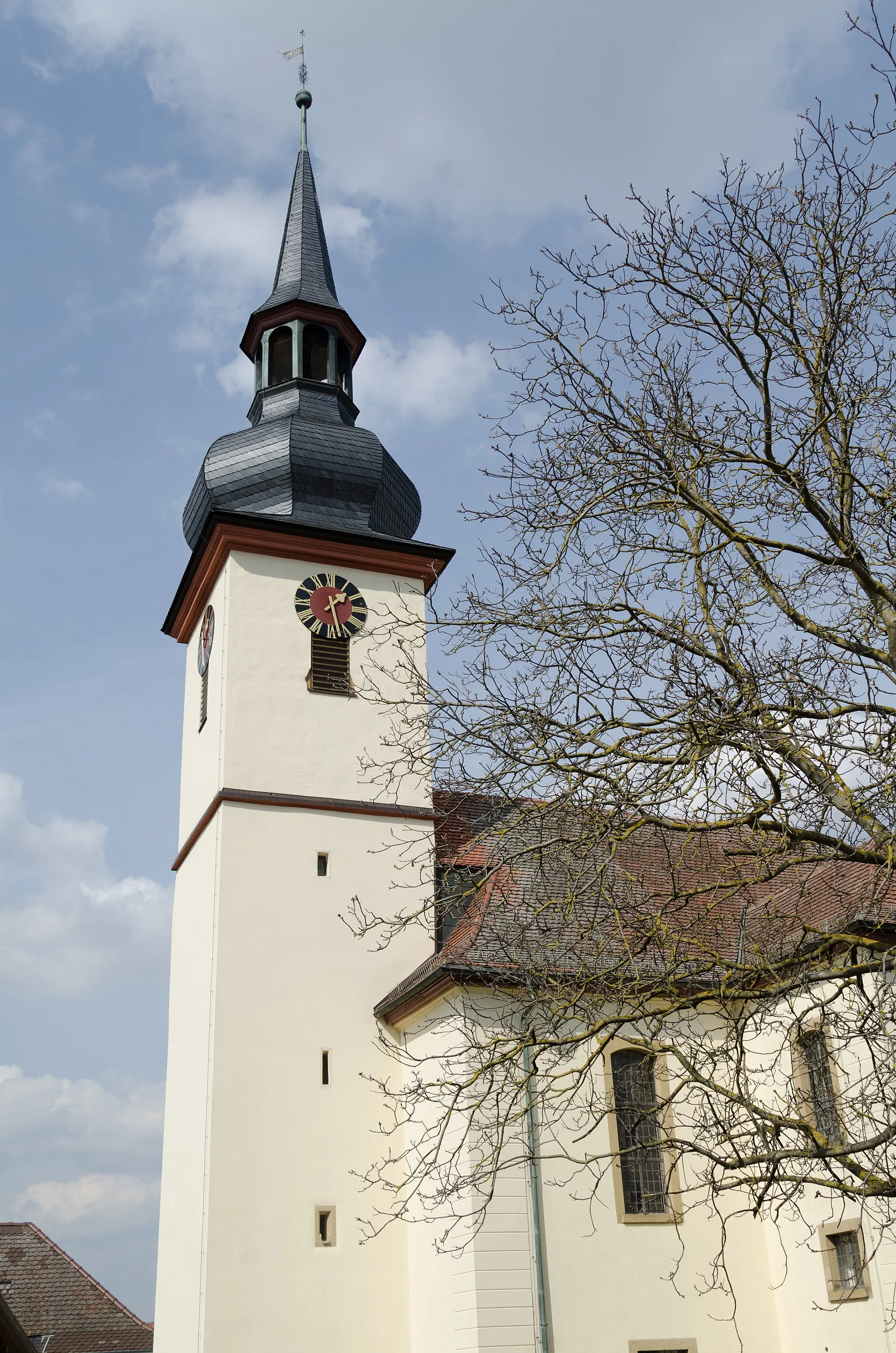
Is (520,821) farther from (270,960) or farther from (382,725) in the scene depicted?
(382,725)

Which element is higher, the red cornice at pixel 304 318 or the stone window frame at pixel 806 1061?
the red cornice at pixel 304 318

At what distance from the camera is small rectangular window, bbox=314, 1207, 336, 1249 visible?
14859 mm

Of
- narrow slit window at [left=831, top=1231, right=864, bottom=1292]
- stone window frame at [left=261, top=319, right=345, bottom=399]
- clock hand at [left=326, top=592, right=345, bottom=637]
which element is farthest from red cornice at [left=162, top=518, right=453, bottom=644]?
narrow slit window at [left=831, top=1231, right=864, bottom=1292]

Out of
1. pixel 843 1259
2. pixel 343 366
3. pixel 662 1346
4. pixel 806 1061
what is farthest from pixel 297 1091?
pixel 343 366

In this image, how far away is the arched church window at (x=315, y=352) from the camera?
21.6m

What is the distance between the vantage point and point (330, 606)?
731 inches

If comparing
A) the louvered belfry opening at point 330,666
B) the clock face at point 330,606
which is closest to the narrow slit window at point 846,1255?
the louvered belfry opening at point 330,666

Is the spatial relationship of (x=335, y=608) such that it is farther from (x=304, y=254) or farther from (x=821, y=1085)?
(x=821, y=1085)

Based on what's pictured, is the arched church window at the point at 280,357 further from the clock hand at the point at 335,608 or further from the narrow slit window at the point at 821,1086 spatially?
the narrow slit window at the point at 821,1086

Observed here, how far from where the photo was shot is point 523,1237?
538 inches

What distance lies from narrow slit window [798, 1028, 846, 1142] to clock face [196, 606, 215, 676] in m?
9.76

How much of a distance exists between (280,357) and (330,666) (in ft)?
21.1

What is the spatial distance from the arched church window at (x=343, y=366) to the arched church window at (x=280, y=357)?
0.78 m

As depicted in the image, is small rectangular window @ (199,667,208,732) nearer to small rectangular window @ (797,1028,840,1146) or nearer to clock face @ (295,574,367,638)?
clock face @ (295,574,367,638)
